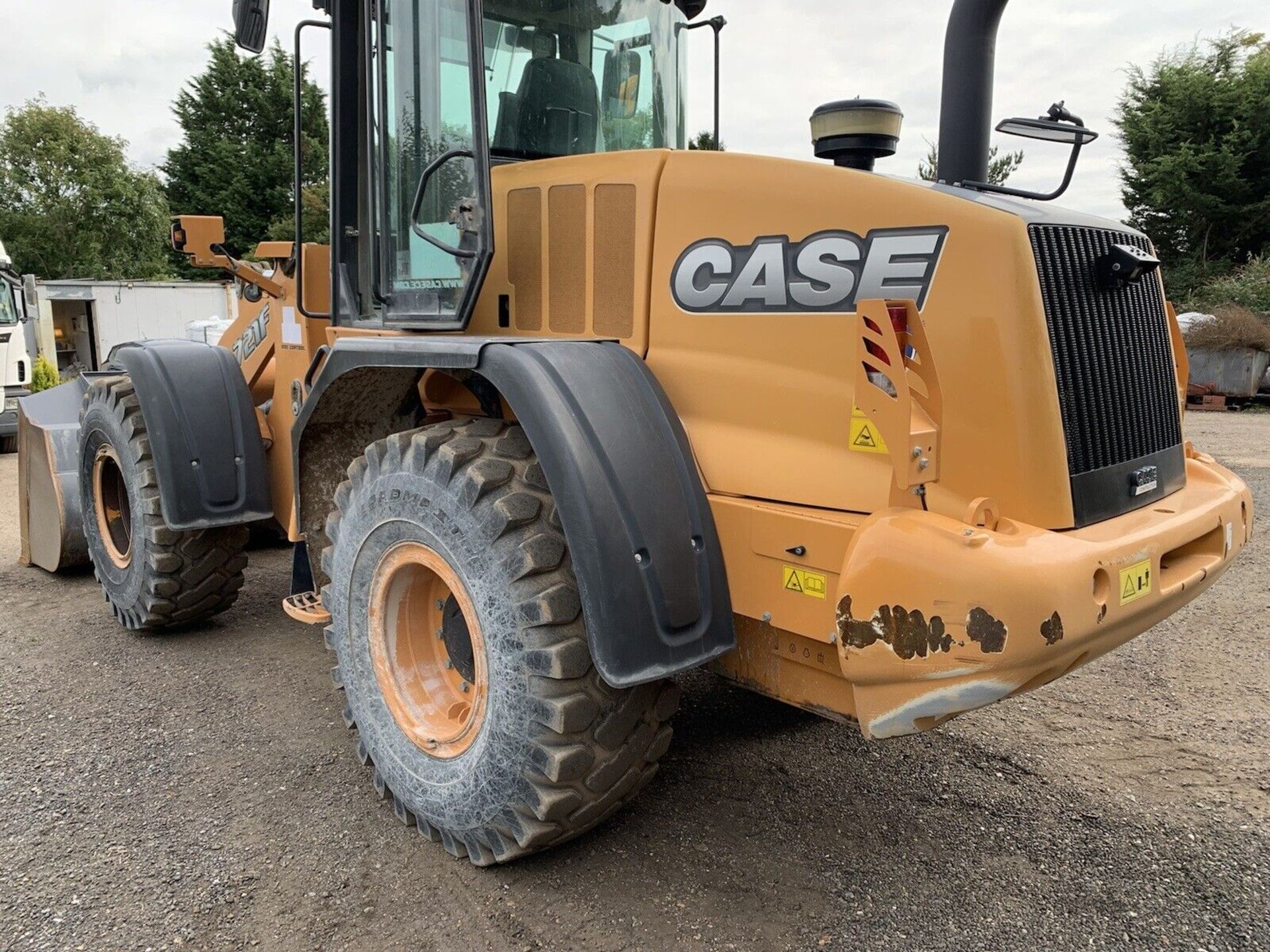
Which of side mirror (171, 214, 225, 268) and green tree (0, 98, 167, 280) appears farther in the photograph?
green tree (0, 98, 167, 280)

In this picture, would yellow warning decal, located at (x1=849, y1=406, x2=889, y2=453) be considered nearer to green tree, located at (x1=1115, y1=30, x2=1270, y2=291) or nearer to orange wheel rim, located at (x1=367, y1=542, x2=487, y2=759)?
orange wheel rim, located at (x1=367, y1=542, x2=487, y2=759)

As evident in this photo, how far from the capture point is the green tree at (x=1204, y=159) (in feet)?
75.2

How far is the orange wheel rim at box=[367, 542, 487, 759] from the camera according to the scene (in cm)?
278

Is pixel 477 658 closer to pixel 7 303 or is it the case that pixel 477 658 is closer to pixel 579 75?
pixel 579 75

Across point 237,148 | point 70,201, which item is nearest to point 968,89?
point 70,201

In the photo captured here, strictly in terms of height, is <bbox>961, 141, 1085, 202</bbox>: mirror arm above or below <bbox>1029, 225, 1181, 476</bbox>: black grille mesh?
above

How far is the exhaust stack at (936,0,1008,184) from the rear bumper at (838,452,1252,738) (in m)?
1.18

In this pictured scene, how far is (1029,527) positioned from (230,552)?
3619 mm

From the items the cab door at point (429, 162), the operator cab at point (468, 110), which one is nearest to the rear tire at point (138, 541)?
the operator cab at point (468, 110)

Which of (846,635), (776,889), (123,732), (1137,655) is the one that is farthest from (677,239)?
(1137,655)

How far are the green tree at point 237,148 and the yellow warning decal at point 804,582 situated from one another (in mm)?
34199

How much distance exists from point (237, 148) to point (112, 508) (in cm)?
3441

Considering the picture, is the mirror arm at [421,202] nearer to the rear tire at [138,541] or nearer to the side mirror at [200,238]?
the side mirror at [200,238]

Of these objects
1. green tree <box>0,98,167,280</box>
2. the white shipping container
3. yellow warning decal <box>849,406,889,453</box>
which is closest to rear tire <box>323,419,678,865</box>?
yellow warning decal <box>849,406,889,453</box>
